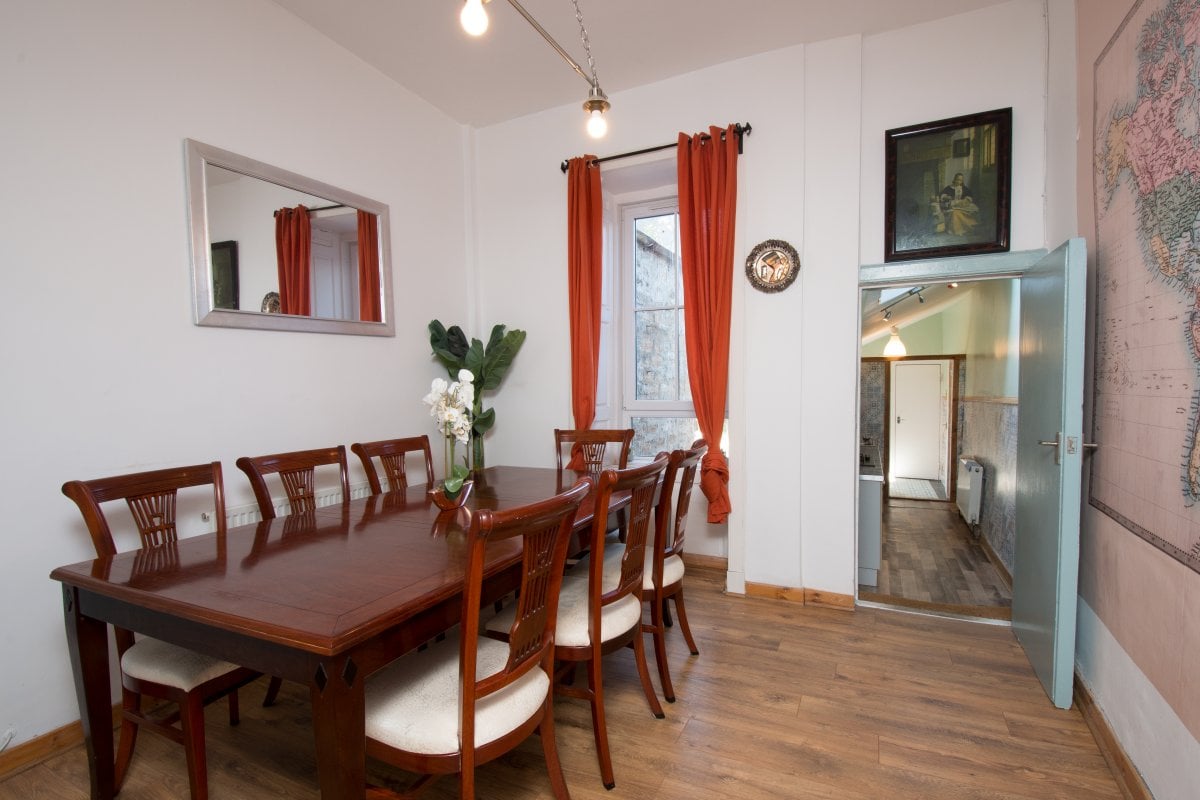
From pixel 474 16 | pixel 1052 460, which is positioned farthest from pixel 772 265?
pixel 474 16

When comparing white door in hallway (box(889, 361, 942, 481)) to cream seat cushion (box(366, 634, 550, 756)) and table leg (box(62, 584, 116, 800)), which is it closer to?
cream seat cushion (box(366, 634, 550, 756))

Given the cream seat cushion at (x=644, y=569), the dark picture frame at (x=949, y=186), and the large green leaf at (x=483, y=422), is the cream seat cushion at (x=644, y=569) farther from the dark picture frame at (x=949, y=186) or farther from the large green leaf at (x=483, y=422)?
the dark picture frame at (x=949, y=186)

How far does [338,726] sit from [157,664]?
0.90 meters

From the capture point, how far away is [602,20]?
2842 mm

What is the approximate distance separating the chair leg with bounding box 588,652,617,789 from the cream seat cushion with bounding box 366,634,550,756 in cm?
30

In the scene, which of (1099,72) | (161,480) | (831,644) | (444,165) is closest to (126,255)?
(161,480)

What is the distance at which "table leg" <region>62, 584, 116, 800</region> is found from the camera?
5.05 feet

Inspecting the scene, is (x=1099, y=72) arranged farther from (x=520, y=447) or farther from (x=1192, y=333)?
(x=520, y=447)

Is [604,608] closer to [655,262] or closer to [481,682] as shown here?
[481,682]

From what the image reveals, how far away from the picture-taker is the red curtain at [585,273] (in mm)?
3654

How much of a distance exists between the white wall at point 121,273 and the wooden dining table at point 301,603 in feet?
2.17

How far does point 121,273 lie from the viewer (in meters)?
2.15

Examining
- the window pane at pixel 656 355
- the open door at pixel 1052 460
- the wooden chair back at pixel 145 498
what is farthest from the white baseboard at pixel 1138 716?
the wooden chair back at pixel 145 498

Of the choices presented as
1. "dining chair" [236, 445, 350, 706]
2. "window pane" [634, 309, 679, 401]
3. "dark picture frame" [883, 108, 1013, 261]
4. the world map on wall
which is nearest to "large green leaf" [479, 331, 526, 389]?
"window pane" [634, 309, 679, 401]
